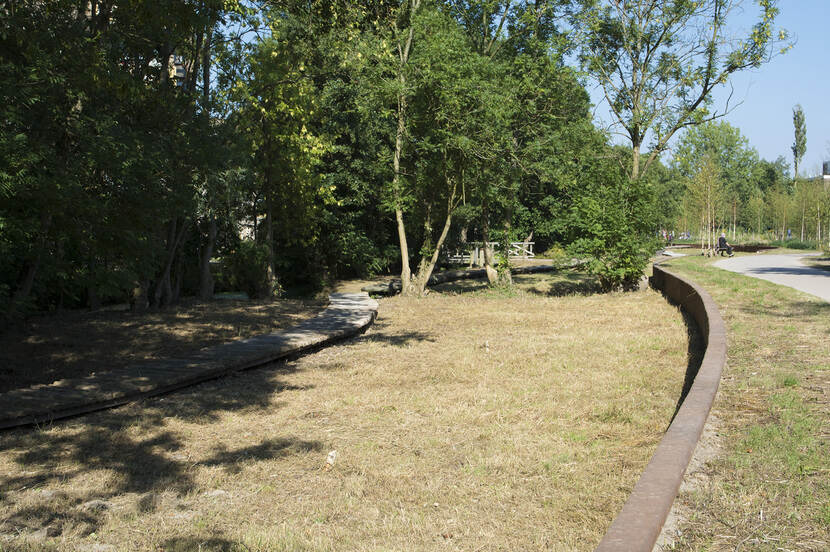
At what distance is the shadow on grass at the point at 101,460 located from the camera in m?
4.03

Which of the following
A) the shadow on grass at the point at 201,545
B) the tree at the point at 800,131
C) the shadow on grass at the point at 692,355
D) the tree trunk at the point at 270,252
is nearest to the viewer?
the shadow on grass at the point at 201,545

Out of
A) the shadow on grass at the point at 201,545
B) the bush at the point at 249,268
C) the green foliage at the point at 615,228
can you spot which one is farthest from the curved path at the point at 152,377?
the green foliage at the point at 615,228

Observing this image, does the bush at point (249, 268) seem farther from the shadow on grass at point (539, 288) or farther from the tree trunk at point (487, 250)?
the tree trunk at point (487, 250)

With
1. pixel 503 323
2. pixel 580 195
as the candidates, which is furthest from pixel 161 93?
pixel 580 195

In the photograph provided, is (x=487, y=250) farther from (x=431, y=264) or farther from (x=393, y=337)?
(x=393, y=337)

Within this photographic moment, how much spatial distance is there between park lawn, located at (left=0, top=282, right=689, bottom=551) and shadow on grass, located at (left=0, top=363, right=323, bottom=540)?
0.6 inches

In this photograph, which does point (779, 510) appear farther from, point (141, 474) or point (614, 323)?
point (614, 323)

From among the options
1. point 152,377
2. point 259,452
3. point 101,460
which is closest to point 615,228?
point 152,377

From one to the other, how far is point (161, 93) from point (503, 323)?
23.5 ft

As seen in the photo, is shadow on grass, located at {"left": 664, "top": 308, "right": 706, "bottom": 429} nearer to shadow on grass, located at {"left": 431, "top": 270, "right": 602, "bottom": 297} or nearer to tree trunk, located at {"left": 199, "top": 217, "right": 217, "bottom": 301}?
shadow on grass, located at {"left": 431, "top": 270, "right": 602, "bottom": 297}

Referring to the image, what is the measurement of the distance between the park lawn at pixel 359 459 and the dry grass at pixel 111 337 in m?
1.74

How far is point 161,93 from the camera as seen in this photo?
1047 centimetres

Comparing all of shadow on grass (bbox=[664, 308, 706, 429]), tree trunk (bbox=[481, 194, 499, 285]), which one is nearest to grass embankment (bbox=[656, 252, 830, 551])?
shadow on grass (bbox=[664, 308, 706, 429])

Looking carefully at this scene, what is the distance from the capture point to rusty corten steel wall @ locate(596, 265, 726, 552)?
9.91 feet
